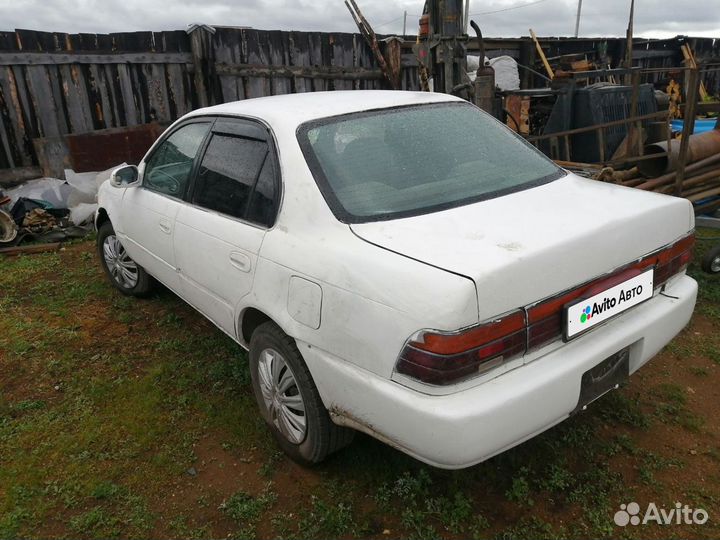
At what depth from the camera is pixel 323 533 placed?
7.62ft

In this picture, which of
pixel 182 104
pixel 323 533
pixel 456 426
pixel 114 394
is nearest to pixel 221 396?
pixel 114 394

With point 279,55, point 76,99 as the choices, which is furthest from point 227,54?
point 76,99

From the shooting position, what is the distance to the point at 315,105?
2836 mm

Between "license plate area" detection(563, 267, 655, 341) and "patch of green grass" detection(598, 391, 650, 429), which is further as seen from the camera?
"patch of green grass" detection(598, 391, 650, 429)

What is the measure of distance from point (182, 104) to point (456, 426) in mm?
7880

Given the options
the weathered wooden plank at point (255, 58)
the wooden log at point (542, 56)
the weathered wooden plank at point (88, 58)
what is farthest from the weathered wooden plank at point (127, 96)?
the wooden log at point (542, 56)

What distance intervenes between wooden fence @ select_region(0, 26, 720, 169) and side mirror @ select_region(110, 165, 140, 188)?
4.53 meters

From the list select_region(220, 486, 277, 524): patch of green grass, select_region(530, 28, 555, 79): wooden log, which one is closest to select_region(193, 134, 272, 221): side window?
select_region(220, 486, 277, 524): patch of green grass

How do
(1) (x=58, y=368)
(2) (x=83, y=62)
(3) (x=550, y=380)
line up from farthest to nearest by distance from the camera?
(2) (x=83, y=62)
(1) (x=58, y=368)
(3) (x=550, y=380)

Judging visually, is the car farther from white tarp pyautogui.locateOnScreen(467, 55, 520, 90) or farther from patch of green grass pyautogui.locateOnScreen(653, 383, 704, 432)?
white tarp pyautogui.locateOnScreen(467, 55, 520, 90)

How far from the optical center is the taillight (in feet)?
5.93

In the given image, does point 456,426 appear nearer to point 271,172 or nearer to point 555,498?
point 555,498

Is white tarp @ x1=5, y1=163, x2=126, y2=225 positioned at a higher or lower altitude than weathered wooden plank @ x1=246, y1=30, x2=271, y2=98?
lower

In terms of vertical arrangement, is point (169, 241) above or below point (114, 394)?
above
